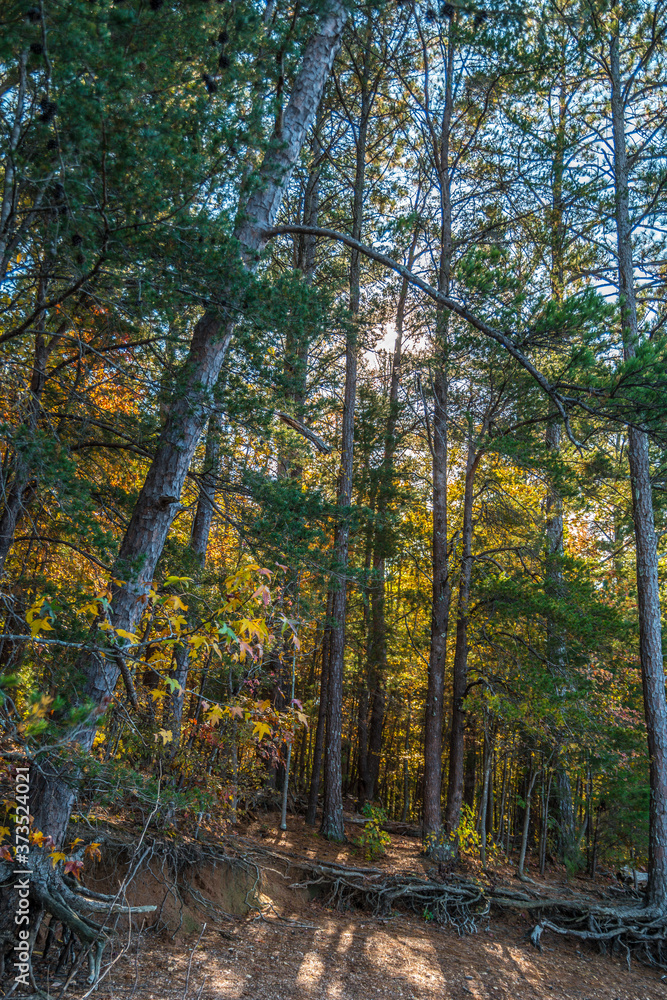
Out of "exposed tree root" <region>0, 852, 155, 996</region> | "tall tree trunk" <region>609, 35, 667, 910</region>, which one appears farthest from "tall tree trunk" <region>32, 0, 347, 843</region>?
"tall tree trunk" <region>609, 35, 667, 910</region>

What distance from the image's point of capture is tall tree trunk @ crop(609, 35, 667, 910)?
761cm

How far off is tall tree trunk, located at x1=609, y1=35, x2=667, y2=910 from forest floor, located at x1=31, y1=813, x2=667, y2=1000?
145 cm

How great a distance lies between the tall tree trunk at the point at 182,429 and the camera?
3848 millimetres

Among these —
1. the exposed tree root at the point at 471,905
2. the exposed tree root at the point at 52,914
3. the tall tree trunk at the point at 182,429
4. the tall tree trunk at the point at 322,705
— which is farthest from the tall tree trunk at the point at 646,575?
the exposed tree root at the point at 52,914

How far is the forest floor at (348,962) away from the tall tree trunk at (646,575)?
1450 millimetres

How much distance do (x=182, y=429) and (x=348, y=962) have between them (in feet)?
17.0

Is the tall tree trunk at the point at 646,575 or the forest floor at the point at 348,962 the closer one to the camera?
the forest floor at the point at 348,962

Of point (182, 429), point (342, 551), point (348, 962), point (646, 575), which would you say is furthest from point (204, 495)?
point (646, 575)

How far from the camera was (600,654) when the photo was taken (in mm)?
8695

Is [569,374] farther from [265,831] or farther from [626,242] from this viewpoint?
[265,831]

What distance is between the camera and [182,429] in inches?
169

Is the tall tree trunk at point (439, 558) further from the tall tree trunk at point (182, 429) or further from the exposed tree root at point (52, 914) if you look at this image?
the exposed tree root at point (52, 914)

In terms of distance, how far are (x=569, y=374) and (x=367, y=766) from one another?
35.2ft

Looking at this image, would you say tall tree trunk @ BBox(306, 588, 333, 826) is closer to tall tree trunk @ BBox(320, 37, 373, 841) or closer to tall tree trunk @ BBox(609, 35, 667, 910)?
tall tree trunk @ BBox(320, 37, 373, 841)
